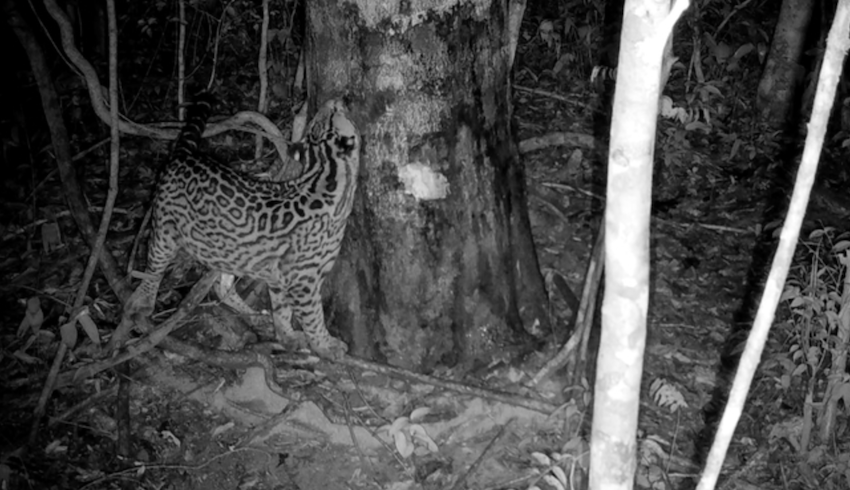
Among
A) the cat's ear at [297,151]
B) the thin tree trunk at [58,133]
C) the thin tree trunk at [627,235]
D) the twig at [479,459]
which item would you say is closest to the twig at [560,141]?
the cat's ear at [297,151]

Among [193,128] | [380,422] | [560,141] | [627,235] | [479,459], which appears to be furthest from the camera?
[560,141]

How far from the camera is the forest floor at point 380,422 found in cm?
474

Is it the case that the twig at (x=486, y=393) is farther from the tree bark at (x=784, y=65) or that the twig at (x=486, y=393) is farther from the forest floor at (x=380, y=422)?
the tree bark at (x=784, y=65)

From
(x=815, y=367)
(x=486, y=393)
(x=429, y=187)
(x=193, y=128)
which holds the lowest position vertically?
(x=486, y=393)

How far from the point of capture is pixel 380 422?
505cm

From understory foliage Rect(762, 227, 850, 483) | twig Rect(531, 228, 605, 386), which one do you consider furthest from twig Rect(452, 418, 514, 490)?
understory foliage Rect(762, 227, 850, 483)

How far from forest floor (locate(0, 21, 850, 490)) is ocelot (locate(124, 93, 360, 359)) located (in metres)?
0.44

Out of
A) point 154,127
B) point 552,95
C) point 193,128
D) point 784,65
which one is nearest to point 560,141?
point 552,95

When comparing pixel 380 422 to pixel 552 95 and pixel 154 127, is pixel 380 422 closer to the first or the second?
pixel 154 127

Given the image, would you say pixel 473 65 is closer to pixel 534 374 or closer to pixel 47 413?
pixel 534 374

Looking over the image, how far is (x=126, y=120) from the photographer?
575 cm

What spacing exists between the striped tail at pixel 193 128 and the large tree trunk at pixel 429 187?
94cm

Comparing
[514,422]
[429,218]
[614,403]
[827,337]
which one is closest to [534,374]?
[514,422]

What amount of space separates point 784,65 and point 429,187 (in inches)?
166
